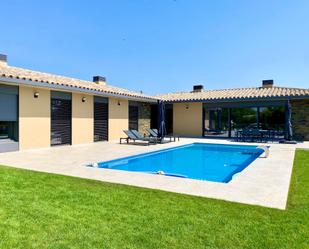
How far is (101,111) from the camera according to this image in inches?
688

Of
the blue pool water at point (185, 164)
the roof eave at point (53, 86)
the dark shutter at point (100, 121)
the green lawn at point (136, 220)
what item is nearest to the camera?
the green lawn at point (136, 220)

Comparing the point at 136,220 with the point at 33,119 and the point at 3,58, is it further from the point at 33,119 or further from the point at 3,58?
the point at 3,58

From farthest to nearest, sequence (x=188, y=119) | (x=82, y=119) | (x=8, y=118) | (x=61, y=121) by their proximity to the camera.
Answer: (x=188, y=119) < (x=82, y=119) < (x=61, y=121) < (x=8, y=118)

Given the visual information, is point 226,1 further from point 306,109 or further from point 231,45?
point 306,109

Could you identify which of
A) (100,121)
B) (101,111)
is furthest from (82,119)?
(101,111)

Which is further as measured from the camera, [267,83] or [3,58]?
[267,83]

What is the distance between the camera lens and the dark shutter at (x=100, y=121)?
1700 centimetres

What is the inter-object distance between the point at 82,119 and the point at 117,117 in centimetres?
357

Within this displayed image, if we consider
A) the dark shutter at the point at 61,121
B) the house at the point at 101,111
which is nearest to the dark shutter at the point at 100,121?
the house at the point at 101,111

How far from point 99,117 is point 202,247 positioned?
1493 centimetres

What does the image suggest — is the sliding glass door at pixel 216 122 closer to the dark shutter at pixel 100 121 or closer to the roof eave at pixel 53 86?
the roof eave at pixel 53 86

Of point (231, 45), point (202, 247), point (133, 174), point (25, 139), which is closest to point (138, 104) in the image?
point (231, 45)

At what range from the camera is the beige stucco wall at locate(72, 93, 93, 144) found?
599 inches

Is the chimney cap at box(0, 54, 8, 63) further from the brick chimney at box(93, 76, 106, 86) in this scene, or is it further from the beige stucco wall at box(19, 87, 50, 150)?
the brick chimney at box(93, 76, 106, 86)
